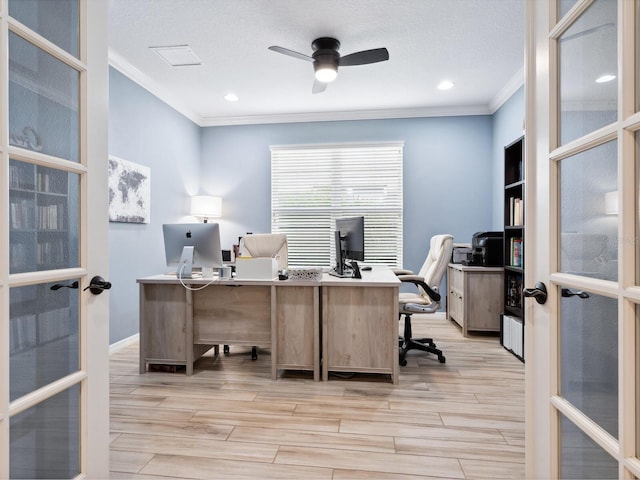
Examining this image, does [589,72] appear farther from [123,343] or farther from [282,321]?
[123,343]

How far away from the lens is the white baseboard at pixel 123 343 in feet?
11.2

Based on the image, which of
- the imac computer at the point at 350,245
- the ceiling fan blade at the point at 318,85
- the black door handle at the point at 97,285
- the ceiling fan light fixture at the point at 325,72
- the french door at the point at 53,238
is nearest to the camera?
the french door at the point at 53,238

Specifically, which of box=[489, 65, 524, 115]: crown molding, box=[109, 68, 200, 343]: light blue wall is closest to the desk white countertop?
box=[109, 68, 200, 343]: light blue wall

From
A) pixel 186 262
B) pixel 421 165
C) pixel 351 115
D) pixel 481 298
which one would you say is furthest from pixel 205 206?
pixel 481 298

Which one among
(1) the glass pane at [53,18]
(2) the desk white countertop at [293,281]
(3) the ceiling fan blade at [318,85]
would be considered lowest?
(2) the desk white countertop at [293,281]

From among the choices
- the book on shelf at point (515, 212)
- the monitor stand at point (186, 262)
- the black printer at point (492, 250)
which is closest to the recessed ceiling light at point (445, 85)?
the book on shelf at point (515, 212)

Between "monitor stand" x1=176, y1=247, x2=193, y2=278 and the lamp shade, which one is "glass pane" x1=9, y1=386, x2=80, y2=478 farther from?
the lamp shade

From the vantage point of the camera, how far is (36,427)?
101 cm

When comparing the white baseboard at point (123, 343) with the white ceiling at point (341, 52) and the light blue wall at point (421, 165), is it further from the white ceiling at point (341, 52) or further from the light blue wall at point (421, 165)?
the white ceiling at point (341, 52)

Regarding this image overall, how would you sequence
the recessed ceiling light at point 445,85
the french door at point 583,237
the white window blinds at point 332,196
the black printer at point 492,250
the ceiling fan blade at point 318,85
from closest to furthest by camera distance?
the french door at point 583,237 < the ceiling fan blade at point 318,85 < the black printer at point 492,250 < the recessed ceiling light at point 445,85 < the white window blinds at point 332,196

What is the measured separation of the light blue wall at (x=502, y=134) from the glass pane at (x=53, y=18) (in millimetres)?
3983

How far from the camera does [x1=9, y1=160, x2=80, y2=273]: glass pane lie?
0.93 m

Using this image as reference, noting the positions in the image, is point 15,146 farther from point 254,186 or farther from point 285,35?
point 254,186

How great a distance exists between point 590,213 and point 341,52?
3.09 meters
